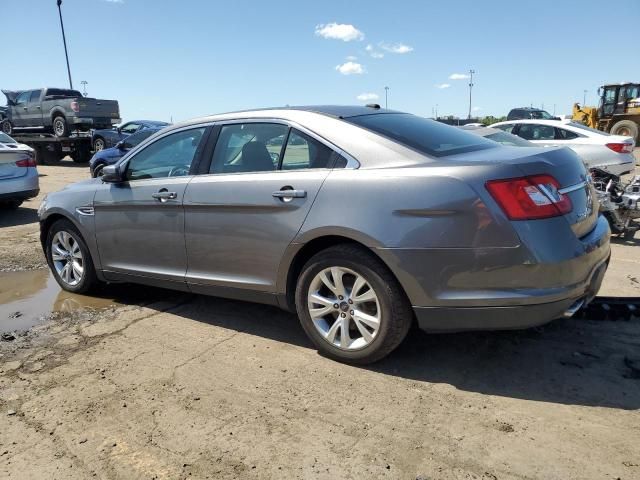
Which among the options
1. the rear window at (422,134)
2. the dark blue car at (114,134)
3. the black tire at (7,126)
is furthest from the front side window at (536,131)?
the black tire at (7,126)

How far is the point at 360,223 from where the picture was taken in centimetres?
322

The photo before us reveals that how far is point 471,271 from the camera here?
2980 mm

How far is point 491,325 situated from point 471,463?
817mm

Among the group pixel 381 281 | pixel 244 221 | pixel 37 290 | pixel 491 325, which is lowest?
pixel 37 290

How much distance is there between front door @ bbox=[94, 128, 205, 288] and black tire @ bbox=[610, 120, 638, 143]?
2553 cm

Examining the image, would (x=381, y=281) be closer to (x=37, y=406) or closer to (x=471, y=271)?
(x=471, y=271)

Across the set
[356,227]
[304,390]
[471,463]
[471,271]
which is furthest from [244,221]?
[471,463]

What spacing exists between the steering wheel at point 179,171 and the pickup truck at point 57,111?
1835 centimetres

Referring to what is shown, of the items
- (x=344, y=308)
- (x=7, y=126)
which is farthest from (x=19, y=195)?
(x=7, y=126)

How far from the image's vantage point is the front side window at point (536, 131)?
1123 cm

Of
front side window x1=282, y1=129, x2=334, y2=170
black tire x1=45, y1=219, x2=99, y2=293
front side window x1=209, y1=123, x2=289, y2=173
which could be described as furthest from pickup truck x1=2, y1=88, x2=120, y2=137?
front side window x1=282, y1=129, x2=334, y2=170

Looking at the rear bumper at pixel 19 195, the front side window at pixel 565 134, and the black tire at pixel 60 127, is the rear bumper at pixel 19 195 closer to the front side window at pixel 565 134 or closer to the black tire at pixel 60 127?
the front side window at pixel 565 134

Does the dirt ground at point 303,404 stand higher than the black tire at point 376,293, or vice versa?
the black tire at point 376,293

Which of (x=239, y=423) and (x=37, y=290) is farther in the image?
(x=37, y=290)
